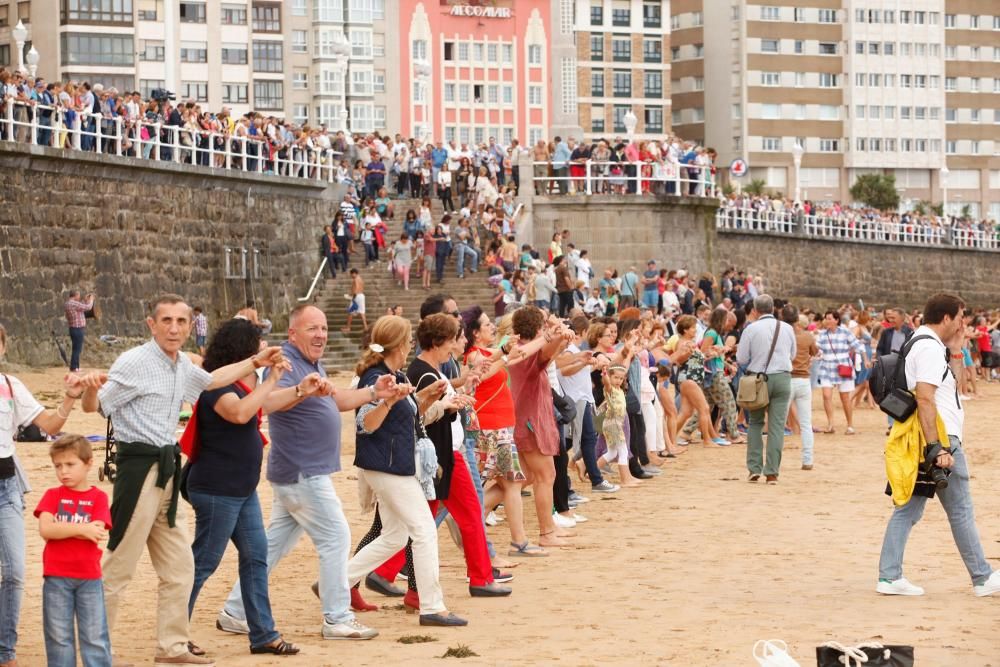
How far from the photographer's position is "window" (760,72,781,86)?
100062 mm

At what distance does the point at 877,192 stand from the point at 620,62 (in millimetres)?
15022

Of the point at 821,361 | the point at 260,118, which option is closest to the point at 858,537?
the point at 821,361

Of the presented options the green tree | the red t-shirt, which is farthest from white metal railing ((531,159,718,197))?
the green tree

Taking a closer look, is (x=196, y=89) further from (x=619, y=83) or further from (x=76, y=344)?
(x=76, y=344)

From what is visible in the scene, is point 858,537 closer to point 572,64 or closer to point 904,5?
point 572,64

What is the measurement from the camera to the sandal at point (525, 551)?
12.7m

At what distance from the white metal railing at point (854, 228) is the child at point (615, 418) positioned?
33270mm

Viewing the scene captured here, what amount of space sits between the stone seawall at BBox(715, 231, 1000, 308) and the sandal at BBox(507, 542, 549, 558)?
37115mm

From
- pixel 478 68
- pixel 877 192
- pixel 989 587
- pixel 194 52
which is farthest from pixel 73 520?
pixel 877 192

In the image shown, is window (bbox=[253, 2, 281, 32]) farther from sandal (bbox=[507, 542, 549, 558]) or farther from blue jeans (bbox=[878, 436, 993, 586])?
blue jeans (bbox=[878, 436, 993, 586])

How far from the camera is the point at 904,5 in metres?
104

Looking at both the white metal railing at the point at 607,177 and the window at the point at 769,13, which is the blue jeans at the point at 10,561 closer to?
the white metal railing at the point at 607,177

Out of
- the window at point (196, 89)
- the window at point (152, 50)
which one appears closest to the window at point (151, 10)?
the window at point (152, 50)

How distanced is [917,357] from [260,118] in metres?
27.9
